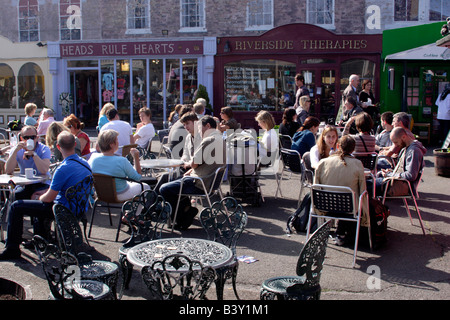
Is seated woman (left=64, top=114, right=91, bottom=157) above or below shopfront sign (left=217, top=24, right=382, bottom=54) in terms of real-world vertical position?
below

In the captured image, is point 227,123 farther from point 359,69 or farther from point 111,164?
point 359,69

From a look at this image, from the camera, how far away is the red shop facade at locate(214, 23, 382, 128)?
56.2 ft

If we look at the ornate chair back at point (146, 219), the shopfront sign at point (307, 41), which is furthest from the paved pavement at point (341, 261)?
the shopfront sign at point (307, 41)

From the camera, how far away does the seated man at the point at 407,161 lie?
21.3ft

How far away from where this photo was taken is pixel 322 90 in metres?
17.5

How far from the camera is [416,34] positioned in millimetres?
15898

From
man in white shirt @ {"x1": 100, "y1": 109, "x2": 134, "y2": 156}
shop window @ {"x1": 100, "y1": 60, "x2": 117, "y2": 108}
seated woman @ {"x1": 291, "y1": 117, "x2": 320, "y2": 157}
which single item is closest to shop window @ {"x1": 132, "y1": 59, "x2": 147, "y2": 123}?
shop window @ {"x1": 100, "y1": 60, "x2": 117, "y2": 108}

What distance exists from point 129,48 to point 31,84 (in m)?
4.55

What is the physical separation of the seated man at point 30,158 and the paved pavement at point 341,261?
601 millimetres

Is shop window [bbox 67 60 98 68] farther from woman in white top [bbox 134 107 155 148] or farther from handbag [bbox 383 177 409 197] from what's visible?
handbag [bbox 383 177 409 197]

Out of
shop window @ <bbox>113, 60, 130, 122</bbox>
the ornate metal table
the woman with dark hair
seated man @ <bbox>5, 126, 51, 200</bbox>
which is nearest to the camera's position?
the ornate metal table

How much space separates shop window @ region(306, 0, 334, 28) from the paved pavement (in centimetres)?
1164
